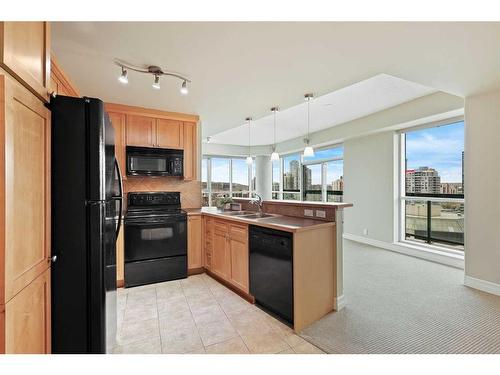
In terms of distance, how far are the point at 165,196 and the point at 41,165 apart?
9.13 feet

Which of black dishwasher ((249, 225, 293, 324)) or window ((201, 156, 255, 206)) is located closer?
black dishwasher ((249, 225, 293, 324))

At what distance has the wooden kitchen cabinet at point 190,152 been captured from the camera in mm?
4113

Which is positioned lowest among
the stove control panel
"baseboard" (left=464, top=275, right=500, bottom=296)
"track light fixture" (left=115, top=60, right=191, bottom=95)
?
"baseboard" (left=464, top=275, right=500, bottom=296)

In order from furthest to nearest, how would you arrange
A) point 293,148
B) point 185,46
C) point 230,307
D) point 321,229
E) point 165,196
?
point 293,148 < point 165,196 < point 230,307 < point 321,229 < point 185,46

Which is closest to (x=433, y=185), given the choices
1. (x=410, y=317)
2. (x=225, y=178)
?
Result: (x=410, y=317)

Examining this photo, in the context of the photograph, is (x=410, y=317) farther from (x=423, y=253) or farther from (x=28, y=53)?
(x=28, y=53)

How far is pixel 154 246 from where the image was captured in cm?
330

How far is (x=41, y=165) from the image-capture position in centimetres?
124

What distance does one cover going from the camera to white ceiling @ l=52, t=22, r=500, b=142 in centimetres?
187

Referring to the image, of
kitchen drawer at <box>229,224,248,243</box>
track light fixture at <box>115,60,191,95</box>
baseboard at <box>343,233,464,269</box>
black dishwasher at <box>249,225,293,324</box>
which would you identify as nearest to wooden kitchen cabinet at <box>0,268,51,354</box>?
black dishwasher at <box>249,225,293,324</box>

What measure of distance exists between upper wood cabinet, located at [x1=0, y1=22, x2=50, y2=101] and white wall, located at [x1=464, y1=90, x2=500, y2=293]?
4.22m

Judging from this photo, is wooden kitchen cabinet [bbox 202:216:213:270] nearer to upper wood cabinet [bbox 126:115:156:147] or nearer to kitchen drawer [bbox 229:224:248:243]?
kitchen drawer [bbox 229:224:248:243]
